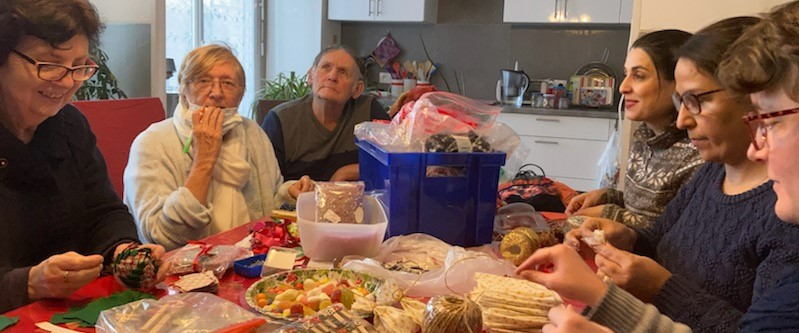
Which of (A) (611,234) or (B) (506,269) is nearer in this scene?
(B) (506,269)

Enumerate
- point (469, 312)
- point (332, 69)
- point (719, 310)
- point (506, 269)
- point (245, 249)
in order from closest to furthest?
point (469, 312)
point (719, 310)
point (506, 269)
point (245, 249)
point (332, 69)

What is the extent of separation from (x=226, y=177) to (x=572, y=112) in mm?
3067

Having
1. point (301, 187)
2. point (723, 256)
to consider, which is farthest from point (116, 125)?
point (723, 256)

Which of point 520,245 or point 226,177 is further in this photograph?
point 226,177

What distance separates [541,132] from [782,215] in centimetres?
370

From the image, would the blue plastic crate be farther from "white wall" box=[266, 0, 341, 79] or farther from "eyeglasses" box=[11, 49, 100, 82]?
"white wall" box=[266, 0, 341, 79]

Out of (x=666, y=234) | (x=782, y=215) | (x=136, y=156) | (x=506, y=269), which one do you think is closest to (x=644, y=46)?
(x=666, y=234)

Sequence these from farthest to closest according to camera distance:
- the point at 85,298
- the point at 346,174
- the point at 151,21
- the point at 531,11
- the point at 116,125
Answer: the point at 531,11, the point at 151,21, the point at 346,174, the point at 116,125, the point at 85,298

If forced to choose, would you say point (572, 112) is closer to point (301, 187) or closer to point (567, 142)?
point (567, 142)

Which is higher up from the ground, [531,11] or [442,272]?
[531,11]

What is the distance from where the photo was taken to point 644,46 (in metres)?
1.81

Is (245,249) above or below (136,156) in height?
below

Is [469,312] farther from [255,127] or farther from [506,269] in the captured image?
[255,127]

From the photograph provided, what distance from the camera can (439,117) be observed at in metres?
1.55
